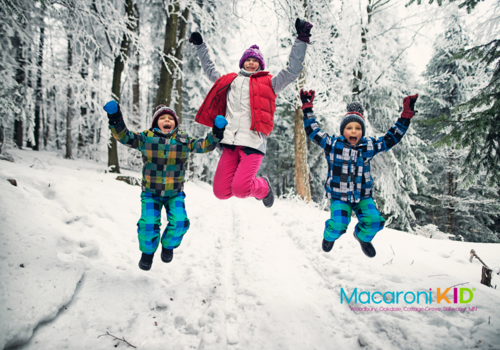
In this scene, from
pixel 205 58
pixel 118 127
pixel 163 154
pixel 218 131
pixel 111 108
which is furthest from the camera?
pixel 205 58

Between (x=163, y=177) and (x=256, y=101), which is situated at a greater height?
(x=256, y=101)

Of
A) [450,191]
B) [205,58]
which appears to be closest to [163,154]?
[205,58]

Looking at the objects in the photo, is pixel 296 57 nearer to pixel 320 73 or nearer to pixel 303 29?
pixel 303 29

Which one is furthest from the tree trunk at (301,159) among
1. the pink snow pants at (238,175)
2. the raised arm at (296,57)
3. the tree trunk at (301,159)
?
the raised arm at (296,57)

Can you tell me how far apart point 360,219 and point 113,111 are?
2.77 m

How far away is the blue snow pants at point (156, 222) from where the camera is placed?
2.42 m

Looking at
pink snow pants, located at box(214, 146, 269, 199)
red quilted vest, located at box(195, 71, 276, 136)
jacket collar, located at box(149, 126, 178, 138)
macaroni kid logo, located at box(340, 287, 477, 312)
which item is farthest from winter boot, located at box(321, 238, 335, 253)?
jacket collar, located at box(149, 126, 178, 138)

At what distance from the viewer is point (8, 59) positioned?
22.6ft

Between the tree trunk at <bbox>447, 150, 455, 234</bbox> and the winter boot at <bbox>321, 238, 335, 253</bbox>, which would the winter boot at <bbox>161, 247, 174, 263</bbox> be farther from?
the tree trunk at <bbox>447, 150, 455, 234</bbox>

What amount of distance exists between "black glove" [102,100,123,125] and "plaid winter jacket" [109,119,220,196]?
203 mm

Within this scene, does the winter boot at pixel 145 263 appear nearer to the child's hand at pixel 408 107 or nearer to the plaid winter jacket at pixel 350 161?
the plaid winter jacket at pixel 350 161

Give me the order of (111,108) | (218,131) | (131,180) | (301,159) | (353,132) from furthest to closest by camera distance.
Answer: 1. (301,159)
2. (131,180)
3. (353,132)
4. (218,131)
5. (111,108)

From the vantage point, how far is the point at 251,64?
9.46 ft

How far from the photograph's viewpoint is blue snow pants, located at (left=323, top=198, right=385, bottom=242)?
8.17 ft
